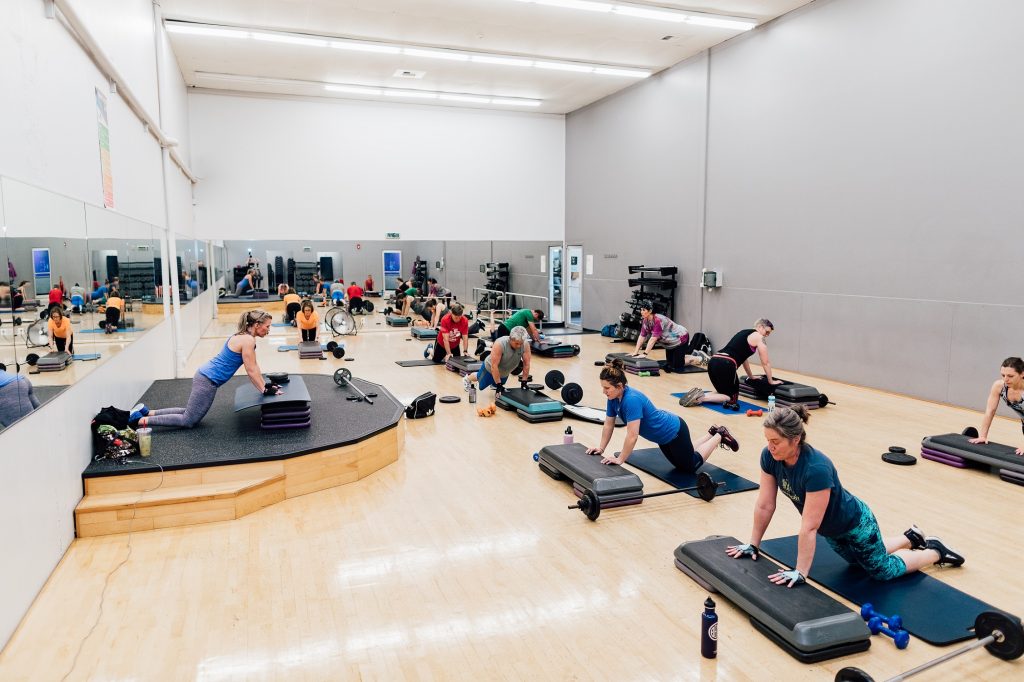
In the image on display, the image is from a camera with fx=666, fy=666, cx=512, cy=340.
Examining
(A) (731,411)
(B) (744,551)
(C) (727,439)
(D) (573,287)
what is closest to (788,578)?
(B) (744,551)

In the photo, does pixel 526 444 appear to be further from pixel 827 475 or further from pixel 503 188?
pixel 503 188

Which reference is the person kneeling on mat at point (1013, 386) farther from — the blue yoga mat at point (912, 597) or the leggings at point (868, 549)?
the leggings at point (868, 549)

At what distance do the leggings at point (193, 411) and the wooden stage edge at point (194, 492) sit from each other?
39.1 inches

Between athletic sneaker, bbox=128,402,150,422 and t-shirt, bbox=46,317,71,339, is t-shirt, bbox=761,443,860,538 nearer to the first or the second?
t-shirt, bbox=46,317,71,339

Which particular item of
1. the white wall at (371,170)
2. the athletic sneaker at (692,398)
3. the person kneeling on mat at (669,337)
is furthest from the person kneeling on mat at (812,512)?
the white wall at (371,170)

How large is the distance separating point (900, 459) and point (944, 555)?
2.12m

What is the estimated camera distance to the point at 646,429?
16.4 ft

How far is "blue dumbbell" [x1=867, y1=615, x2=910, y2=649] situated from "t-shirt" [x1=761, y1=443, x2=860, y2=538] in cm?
43

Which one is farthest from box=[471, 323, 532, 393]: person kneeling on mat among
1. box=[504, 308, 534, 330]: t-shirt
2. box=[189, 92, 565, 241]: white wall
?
box=[189, 92, 565, 241]: white wall

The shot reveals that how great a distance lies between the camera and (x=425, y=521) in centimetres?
457

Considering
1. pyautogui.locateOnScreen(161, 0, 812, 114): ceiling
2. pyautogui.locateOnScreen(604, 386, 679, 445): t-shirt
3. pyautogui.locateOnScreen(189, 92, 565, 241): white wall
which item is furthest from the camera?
pyautogui.locateOnScreen(189, 92, 565, 241): white wall

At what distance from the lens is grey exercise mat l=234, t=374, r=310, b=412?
5461 millimetres

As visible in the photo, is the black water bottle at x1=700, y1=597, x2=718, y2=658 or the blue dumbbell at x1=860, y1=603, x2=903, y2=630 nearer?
the black water bottle at x1=700, y1=597, x2=718, y2=658

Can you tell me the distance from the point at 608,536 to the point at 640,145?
33.7 ft
